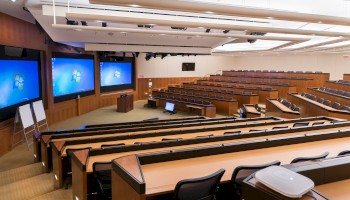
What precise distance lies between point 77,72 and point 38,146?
→ 623cm

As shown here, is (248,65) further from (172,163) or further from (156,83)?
(172,163)

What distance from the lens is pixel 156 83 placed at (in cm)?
1891

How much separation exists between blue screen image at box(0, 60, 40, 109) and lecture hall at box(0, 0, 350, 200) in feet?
0.14

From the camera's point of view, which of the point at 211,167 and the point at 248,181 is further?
the point at 211,167

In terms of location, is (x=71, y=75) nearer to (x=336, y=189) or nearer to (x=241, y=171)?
(x=241, y=171)

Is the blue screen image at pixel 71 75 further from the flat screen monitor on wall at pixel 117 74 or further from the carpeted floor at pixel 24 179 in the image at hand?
the carpeted floor at pixel 24 179

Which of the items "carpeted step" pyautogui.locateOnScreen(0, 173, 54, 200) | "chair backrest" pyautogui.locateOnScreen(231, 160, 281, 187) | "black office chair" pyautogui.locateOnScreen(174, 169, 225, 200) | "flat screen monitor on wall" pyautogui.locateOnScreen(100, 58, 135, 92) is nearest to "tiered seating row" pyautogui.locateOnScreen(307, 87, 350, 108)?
"chair backrest" pyautogui.locateOnScreen(231, 160, 281, 187)

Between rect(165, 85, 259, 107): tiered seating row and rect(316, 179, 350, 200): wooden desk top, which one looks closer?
rect(316, 179, 350, 200): wooden desk top

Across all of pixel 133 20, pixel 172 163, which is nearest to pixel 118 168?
pixel 172 163

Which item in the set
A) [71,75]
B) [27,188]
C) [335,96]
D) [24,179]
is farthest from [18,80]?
[335,96]

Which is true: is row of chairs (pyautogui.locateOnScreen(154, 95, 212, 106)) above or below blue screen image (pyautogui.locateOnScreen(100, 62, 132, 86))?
below

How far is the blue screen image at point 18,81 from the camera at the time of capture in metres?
6.89

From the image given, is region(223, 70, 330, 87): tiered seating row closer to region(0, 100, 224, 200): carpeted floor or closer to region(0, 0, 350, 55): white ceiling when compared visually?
region(0, 0, 350, 55): white ceiling

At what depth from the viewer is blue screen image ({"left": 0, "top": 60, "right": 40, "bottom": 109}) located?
689cm
